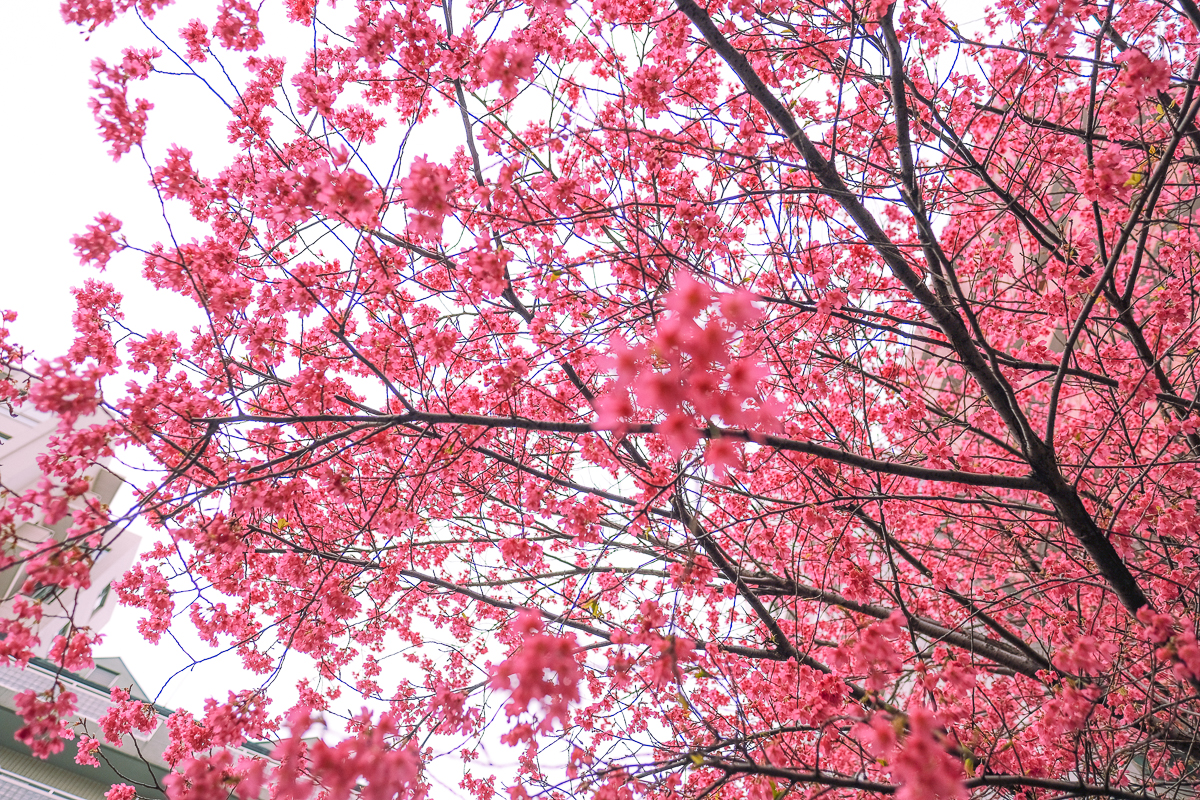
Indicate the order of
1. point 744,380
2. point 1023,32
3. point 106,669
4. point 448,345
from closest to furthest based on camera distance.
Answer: point 744,380 → point 448,345 → point 1023,32 → point 106,669

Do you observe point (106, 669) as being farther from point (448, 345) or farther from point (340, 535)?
point (448, 345)

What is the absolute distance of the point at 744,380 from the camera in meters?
1.80

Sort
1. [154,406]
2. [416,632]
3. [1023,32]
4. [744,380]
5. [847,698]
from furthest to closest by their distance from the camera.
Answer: [416,632]
[1023,32]
[847,698]
[154,406]
[744,380]

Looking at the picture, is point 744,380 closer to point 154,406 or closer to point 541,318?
point 541,318

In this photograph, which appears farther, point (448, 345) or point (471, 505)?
point (471, 505)

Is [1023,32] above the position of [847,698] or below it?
above

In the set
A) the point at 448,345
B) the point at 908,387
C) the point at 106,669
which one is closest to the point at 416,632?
the point at 448,345

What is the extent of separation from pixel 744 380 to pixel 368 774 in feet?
6.21

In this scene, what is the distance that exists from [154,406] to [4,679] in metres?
11.0

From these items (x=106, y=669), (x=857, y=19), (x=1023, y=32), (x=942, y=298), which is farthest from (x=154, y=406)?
(x=106, y=669)

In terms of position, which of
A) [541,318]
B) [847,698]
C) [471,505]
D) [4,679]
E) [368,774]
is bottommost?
[4,679]

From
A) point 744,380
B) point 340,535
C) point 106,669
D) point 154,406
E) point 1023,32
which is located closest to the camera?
point 744,380

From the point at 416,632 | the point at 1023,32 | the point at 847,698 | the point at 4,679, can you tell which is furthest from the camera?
the point at 4,679

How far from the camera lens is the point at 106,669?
13.2m
